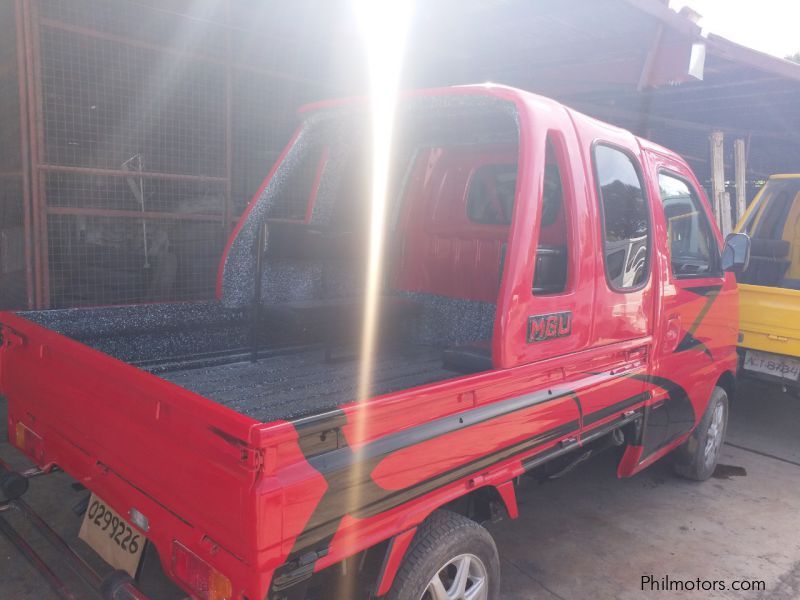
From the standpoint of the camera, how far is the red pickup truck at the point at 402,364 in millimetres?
1735

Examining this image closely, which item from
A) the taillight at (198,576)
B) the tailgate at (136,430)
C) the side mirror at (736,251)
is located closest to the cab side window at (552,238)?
the side mirror at (736,251)

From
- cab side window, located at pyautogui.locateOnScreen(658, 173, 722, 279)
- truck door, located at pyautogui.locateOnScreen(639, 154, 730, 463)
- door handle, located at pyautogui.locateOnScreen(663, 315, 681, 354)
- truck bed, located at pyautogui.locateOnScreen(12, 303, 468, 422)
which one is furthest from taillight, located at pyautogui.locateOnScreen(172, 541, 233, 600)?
cab side window, located at pyautogui.locateOnScreen(658, 173, 722, 279)

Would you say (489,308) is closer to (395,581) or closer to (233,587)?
(395,581)

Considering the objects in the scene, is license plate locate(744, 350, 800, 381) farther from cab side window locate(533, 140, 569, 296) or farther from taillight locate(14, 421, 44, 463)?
taillight locate(14, 421, 44, 463)

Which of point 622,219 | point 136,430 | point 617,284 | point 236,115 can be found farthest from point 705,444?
point 236,115

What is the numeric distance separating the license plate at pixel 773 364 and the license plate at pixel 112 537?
194 inches

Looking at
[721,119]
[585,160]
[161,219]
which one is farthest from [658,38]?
[161,219]

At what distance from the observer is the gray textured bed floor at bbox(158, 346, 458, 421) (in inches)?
103

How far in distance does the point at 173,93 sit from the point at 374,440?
5.71 metres

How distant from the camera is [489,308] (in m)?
3.62

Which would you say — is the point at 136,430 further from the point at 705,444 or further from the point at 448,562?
the point at 705,444

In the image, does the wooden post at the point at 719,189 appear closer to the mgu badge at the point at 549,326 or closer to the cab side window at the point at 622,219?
the cab side window at the point at 622,219

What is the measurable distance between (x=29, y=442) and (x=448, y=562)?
180 cm

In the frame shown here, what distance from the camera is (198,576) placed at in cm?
175
